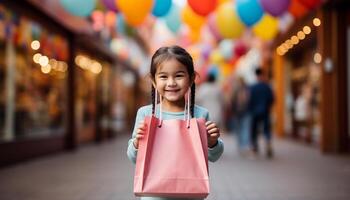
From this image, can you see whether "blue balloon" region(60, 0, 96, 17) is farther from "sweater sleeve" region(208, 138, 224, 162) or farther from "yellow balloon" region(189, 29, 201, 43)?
"sweater sleeve" region(208, 138, 224, 162)

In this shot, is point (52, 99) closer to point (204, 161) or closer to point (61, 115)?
point (61, 115)

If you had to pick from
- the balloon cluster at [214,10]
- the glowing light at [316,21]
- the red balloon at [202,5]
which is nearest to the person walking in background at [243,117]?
the balloon cluster at [214,10]

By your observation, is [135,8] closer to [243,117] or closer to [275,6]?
[275,6]

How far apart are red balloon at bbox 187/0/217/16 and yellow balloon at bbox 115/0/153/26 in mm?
726

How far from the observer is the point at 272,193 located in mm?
6641

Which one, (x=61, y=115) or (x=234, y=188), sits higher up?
(x=61, y=115)

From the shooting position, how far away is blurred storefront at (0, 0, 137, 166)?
34.6 feet

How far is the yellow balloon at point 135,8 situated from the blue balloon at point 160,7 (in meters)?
0.09

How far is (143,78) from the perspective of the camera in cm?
867

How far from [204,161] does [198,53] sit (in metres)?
18.7

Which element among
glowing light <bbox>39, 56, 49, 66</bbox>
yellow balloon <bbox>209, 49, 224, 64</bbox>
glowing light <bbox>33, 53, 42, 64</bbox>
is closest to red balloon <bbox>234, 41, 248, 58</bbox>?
yellow balloon <bbox>209, 49, 224, 64</bbox>

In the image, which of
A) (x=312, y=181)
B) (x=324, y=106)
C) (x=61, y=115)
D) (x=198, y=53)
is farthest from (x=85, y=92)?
(x=312, y=181)

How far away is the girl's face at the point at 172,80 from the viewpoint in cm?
306

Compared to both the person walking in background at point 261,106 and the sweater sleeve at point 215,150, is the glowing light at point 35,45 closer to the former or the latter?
the person walking in background at point 261,106
